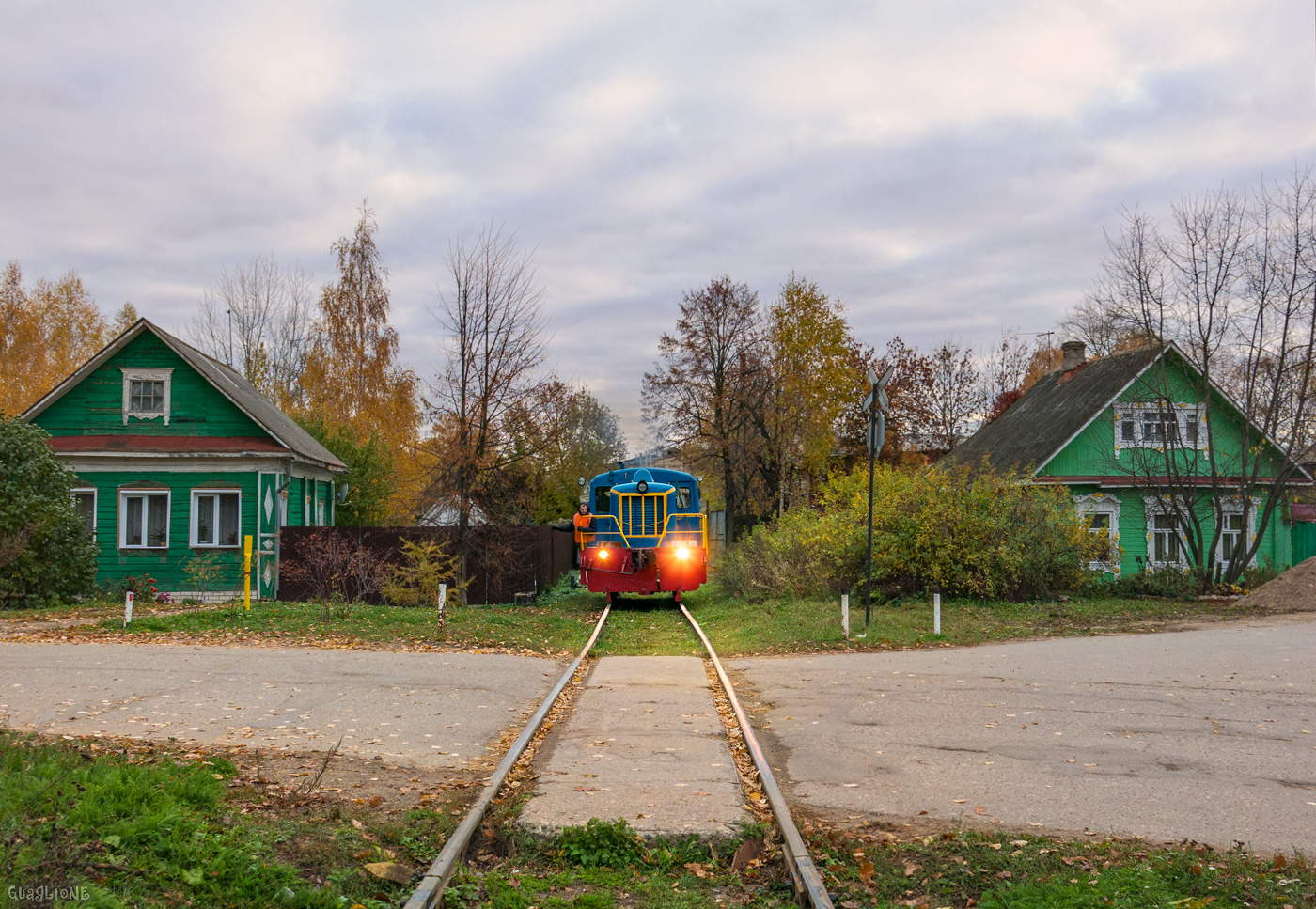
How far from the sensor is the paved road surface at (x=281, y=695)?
827 centimetres

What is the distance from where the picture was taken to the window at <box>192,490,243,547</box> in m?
23.7

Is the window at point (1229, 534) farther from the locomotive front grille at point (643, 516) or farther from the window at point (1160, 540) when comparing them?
the locomotive front grille at point (643, 516)

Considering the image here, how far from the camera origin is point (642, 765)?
23.8ft

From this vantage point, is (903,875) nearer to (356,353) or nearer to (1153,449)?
(1153,449)

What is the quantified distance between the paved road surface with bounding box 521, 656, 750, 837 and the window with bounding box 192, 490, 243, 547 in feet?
52.8

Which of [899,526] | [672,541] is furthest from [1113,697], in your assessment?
[672,541]

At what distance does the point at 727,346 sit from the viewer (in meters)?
43.7

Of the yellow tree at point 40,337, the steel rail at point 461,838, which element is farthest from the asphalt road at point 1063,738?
the yellow tree at point 40,337

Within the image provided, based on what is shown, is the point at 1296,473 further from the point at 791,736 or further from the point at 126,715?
the point at 126,715

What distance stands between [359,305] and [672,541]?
24.9m

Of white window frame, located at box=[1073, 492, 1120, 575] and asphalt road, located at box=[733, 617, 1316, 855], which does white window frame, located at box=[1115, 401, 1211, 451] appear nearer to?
white window frame, located at box=[1073, 492, 1120, 575]

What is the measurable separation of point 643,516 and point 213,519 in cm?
1100

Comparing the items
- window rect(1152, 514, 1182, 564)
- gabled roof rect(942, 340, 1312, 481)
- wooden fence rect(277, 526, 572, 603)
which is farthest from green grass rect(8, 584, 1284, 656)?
window rect(1152, 514, 1182, 564)

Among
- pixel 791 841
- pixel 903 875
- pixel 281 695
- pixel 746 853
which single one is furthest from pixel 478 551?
pixel 903 875
